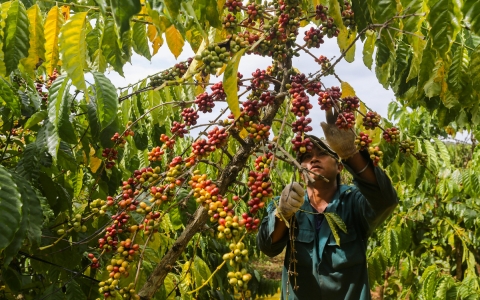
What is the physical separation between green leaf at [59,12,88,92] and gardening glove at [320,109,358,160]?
1096 mm

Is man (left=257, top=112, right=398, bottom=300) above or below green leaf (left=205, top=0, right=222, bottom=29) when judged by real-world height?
below

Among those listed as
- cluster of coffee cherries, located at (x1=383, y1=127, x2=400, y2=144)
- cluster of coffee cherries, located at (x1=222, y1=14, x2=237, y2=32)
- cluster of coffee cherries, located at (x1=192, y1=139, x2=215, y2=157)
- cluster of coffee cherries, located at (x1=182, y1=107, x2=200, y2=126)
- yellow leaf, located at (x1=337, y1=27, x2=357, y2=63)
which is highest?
yellow leaf, located at (x1=337, y1=27, x2=357, y2=63)

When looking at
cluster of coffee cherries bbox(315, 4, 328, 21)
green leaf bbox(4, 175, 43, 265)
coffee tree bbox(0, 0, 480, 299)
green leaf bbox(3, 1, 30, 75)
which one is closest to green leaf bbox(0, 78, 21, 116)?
coffee tree bbox(0, 0, 480, 299)

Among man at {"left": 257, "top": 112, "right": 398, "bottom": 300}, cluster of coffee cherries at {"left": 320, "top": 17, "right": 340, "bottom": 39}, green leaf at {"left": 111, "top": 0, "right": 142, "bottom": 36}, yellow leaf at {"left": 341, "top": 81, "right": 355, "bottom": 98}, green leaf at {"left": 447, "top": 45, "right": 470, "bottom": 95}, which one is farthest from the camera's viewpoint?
man at {"left": 257, "top": 112, "right": 398, "bottom": 300}

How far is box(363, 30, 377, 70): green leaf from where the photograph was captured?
5.77 feet

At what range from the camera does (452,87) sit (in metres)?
1.33

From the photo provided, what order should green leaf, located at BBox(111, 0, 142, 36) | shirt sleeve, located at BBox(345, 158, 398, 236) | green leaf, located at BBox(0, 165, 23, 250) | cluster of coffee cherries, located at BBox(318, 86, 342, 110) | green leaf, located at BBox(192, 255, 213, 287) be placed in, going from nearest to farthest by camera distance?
1. green leaf, located at BBox(111, 0, 142, 36)
2. green leaf, located at BBox(0, 165, 23, 250)
3. cluster of coffee cherries, located at BBox(318, 86, 342, 110)
4. shirt sleeve, located at BBox(345, 158, 398, 236)
5. green leaf, located at BBox(192, 255, 213, 287)

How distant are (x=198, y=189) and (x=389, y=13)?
0.69m

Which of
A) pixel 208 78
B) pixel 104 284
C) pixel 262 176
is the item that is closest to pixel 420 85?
pixel 262 176

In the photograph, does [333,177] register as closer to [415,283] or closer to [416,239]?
[415,283]

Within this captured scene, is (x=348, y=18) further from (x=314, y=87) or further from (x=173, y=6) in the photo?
(x=173, y=6)

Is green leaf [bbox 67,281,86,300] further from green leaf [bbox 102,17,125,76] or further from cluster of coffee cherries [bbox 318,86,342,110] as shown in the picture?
cluster of coffee cherries [bbox 318,86,342,110]

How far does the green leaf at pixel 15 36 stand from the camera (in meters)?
1.29

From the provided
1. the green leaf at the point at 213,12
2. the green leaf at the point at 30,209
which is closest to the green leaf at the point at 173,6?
the green leaf at the point at 213,12
